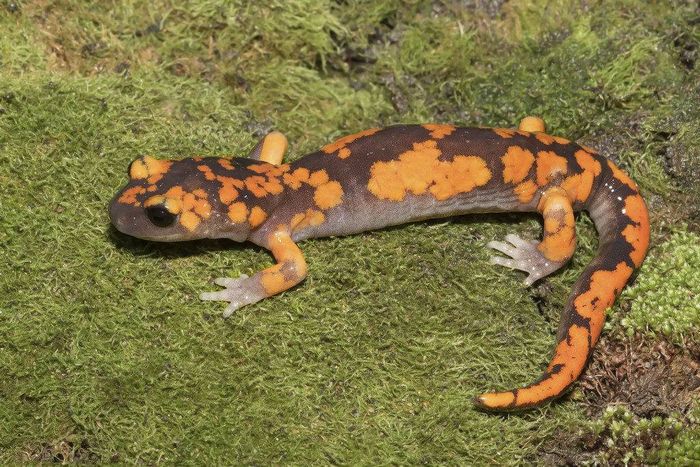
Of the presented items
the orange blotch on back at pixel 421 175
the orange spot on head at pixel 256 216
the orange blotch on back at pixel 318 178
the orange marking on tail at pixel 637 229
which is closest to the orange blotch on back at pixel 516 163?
the orange blotch on back at pixel 421 175

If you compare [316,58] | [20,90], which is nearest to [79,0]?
[20,90]

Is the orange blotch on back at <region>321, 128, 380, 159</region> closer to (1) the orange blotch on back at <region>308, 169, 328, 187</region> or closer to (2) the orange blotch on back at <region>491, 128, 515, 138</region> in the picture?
(1) the orange blotch on back at <region>308, 169, 328, 187</region>

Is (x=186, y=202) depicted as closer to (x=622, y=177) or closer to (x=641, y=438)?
(x=622, y=177)

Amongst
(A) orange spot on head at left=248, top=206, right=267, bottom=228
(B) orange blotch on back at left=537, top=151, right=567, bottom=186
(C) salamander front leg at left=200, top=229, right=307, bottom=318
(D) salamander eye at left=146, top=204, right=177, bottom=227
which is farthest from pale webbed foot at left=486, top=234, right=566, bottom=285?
(D) salamander eye at left=146, top=204, right=177, bottom=227

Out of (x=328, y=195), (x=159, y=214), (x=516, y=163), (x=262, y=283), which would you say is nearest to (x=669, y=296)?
(x=516, y=163)

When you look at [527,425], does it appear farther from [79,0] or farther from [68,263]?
[79,0]

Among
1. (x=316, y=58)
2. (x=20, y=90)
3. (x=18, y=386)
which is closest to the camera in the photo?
(x=18, y=386)

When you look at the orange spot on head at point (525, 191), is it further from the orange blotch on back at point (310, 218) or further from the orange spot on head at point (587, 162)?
the orange blotch on back at point (310, 218)
